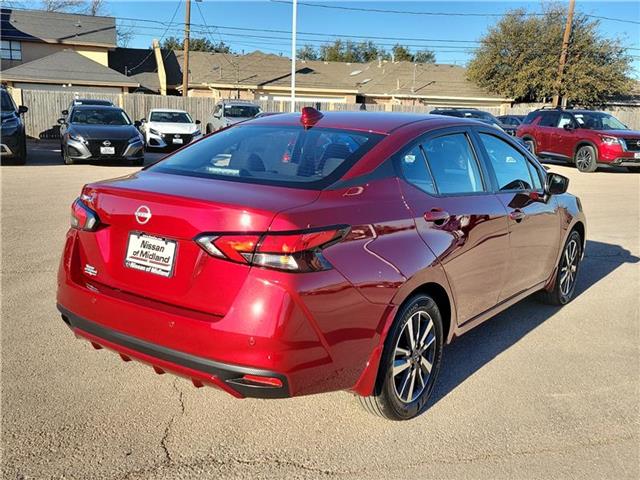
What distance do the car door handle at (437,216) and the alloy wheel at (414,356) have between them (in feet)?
1.76

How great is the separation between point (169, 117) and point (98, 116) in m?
5.11

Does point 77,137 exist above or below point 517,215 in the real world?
above

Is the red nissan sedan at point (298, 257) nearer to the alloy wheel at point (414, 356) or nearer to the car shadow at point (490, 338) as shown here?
the alloy wheel at point (414, 356)

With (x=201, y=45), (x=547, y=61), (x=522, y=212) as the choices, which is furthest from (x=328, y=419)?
(x=201, y=45)

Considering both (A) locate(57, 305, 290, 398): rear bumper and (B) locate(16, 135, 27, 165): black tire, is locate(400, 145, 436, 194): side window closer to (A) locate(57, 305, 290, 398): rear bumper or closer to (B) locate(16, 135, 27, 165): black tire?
(A) locate(57, 305, 290, 398): rear bumper

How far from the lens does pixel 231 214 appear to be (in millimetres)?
2635

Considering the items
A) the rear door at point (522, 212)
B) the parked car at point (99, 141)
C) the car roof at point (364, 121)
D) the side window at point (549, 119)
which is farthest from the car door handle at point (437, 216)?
the side window at point (549, 119)

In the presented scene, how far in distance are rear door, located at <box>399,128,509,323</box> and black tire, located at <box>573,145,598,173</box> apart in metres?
16.6

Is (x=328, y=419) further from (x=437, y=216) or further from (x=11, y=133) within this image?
(x=11, y=133)

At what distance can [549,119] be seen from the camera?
20594 mm

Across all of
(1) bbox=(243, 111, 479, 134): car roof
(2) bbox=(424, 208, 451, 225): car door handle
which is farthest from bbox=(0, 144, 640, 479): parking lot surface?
(1) bbox=(243, 111, 479, 134): car roof

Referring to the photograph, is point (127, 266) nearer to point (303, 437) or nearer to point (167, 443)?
point (167, 443)

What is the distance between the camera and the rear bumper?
2.62 meters

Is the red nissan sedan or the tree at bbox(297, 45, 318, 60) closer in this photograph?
the red nissan sedan
